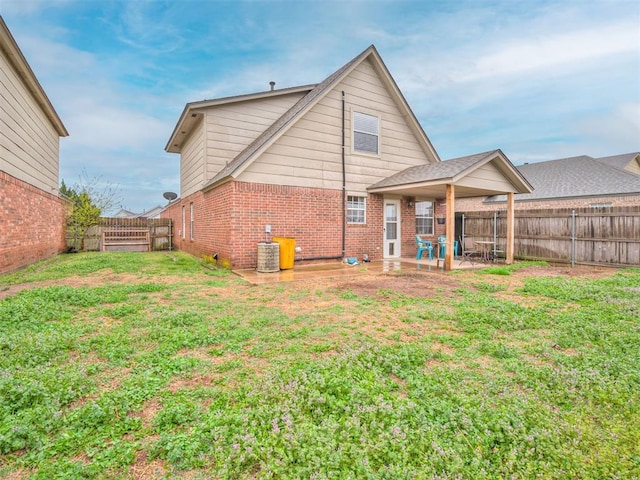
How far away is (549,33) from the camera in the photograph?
1114 cm

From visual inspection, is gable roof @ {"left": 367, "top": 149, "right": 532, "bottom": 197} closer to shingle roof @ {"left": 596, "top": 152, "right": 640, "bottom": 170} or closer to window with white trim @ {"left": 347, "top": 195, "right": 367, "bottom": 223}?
window with white trim @ {"left": 347, "top": 195, "right": 367, "bottom": 223}

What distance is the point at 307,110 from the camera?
10.8m

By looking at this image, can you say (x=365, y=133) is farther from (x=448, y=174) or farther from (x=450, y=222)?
(x=450, y=222)

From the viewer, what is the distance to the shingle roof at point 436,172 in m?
10.1

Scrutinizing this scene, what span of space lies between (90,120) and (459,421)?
87.9ft

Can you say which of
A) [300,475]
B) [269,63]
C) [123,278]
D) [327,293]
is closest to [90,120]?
[269,63]

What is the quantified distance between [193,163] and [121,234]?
7.40m

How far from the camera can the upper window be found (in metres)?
12.1

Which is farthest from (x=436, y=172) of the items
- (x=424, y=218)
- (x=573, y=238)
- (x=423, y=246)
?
(x=573, y=238)

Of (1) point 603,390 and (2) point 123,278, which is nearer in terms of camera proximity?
(1) point 603,390

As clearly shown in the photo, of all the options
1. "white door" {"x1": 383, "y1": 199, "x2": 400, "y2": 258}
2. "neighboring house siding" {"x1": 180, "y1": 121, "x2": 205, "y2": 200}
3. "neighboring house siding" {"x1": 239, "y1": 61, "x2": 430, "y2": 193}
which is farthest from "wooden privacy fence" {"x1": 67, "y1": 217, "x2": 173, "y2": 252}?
"white door" {"x1": 383, "y1": 199, "x2": 400, "y2": 258}

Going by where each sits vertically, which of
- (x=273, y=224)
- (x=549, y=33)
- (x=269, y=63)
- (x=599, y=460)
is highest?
(x=269, y=63)

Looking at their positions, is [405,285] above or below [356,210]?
below

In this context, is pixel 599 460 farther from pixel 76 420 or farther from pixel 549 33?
pixel 549 33
